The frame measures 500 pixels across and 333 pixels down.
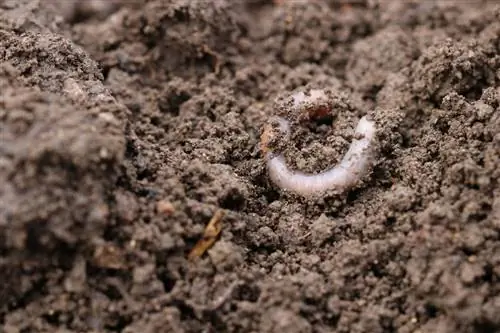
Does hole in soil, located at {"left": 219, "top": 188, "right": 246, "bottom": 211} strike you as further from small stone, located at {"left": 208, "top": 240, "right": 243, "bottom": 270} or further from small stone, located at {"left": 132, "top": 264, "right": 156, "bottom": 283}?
small stone, located at {"left": 132, "top": 264, "right": 156, "bottom": 283}

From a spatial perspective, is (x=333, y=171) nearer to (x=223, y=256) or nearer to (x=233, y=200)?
(x=233, y=200)

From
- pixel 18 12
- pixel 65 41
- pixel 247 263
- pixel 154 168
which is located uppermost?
pixel 18 12

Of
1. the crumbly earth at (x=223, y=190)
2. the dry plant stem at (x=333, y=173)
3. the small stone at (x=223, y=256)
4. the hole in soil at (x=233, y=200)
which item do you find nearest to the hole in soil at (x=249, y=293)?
the crumbly earth at (x=223, y=190)

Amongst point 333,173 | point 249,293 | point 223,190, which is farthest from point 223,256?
point 333,173

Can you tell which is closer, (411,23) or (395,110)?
(395,110)

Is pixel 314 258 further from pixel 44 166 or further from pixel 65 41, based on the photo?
pixel 65 41

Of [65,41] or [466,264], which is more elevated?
[65,41]

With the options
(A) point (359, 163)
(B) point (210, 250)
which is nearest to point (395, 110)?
(A) point (359, 163)
